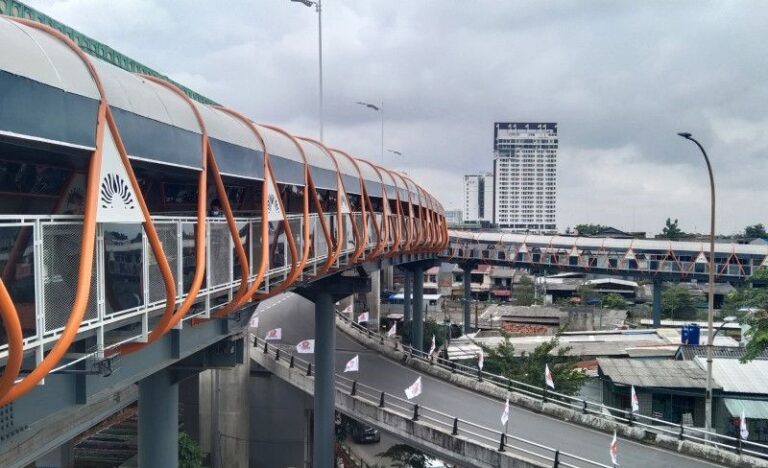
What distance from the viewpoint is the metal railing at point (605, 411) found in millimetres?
18078

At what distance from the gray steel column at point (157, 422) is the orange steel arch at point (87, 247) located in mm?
7484

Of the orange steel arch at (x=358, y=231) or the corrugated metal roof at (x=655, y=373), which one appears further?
the corrugated metal roof at (x=655, y=373)

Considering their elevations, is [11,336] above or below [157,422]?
above

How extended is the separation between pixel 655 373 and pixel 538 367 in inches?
188

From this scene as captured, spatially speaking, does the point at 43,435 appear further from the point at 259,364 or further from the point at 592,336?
the point at 592,336

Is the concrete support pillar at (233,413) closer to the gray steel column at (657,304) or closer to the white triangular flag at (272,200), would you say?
the white triangular flag at (272,200)

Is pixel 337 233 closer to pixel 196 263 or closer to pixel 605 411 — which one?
pixel 196 263

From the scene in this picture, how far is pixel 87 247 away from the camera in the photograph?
5516 mm

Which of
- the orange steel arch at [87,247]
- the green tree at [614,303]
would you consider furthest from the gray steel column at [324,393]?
the green tree at [614,303]

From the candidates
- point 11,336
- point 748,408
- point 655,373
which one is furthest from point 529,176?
point 11,336

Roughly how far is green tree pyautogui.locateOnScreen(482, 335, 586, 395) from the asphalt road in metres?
3.39

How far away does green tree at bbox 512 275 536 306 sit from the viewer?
7306cm

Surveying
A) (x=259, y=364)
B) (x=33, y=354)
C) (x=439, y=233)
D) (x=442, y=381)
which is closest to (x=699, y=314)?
(x=439, y=233)

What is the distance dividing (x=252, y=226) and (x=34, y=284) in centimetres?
588
